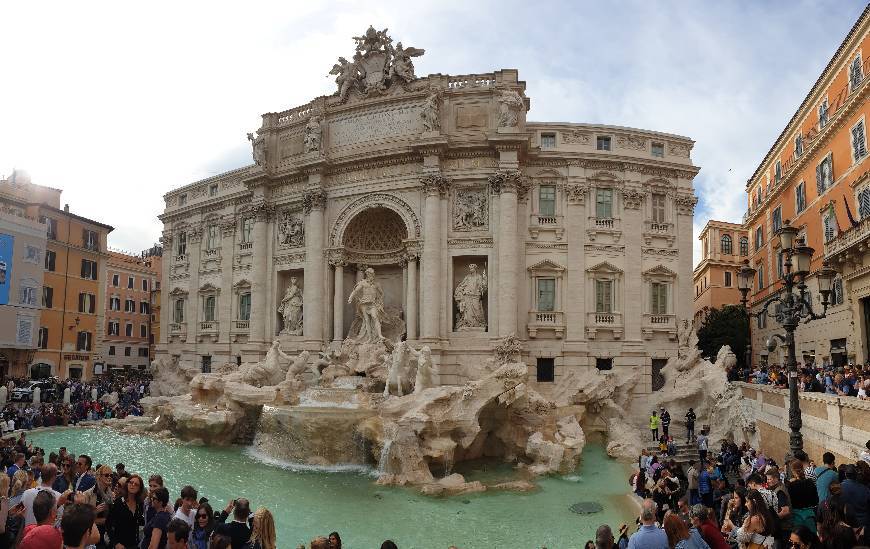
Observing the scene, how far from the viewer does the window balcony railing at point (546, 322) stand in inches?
996

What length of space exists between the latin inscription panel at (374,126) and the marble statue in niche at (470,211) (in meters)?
3.74

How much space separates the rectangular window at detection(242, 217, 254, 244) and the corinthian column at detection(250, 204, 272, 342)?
147cm

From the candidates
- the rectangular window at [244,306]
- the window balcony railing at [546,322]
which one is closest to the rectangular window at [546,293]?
the window balcony railing at [546,322]

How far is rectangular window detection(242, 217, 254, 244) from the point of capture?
104ft

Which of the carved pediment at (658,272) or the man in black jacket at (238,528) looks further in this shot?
the carved pediment at (658,272)

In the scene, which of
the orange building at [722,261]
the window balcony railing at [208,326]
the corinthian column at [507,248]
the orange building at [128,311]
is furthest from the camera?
the orange building at [128,311]

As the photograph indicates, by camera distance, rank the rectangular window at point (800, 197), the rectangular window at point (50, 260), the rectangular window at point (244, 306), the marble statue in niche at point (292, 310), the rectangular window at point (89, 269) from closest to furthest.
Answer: the rectangular window at point (800, 197) → the marble statue in niche at point (292, 310) → the rectangular window at point (244, 306) → the rectangular window at point (50, 260) → the rectangular window at point (89, 269)

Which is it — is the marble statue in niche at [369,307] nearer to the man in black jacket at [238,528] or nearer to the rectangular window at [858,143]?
the rectangular window at [858,143]

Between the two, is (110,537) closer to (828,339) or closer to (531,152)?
(531,152)

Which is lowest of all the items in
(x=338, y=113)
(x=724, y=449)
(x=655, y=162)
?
(x=724, y=449)

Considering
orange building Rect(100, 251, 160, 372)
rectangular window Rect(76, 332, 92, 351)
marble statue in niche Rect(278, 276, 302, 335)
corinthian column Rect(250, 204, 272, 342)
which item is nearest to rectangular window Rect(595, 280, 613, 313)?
marble statue in niche Rect(278, 276, 302, 335)

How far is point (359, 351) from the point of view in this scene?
80.7ft

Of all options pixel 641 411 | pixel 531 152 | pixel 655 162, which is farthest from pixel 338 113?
pixel 641 411

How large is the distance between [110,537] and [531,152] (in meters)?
22.2
